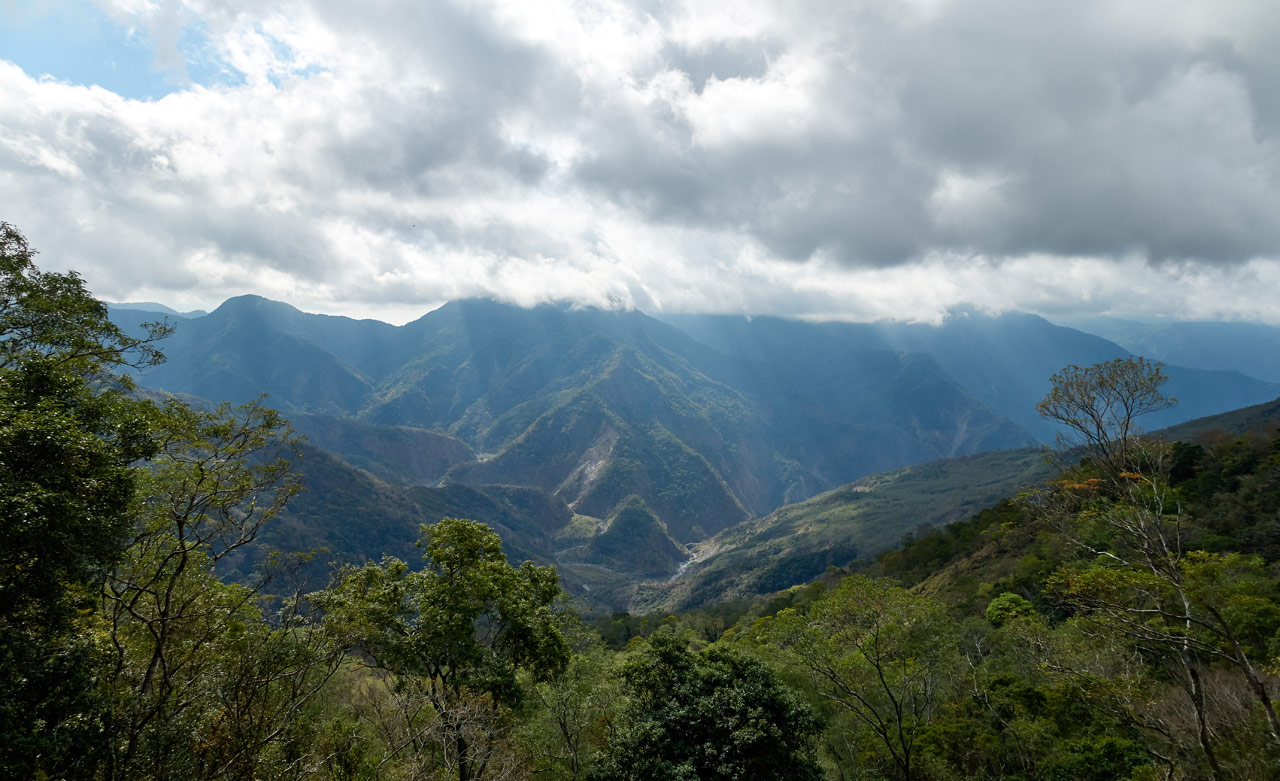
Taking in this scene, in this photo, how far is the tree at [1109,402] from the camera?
1906 cm

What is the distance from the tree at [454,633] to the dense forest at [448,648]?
127mm

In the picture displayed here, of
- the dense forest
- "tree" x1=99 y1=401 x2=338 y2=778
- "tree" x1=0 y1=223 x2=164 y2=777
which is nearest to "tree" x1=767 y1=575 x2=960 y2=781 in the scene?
the dense forest

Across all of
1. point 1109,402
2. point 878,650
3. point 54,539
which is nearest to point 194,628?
point 54,539

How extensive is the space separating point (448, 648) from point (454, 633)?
0.83 m

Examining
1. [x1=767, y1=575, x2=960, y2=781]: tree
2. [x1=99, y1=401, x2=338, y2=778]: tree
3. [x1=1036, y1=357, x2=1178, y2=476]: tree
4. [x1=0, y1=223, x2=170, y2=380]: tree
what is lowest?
[x1=767, y1=575, x2=960, y2=781]: tree

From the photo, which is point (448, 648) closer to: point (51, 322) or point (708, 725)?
point (708, 725)

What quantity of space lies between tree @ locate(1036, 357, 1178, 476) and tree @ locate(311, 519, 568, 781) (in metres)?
21.7

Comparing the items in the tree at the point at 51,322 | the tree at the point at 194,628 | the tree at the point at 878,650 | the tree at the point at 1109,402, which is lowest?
the tree at the point at 878,650

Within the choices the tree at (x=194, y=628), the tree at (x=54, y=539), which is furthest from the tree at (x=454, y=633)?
the tree at (x=54, y=539)

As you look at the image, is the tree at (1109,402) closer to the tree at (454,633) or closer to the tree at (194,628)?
the tree at (454,633)

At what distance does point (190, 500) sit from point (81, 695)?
4.85 m

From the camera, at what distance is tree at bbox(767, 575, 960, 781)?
82.2ft

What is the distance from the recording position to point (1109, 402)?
19703 mm

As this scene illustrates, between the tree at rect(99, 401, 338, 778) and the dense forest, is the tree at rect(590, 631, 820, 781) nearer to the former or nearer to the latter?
the dense forest
